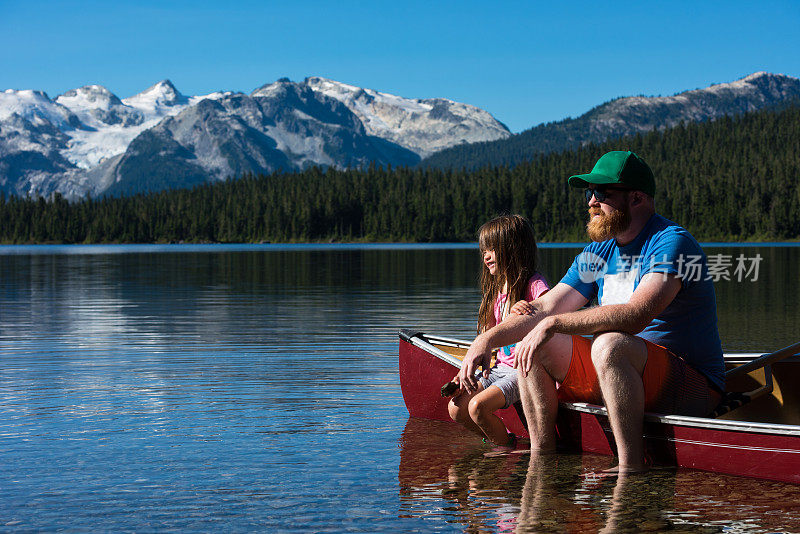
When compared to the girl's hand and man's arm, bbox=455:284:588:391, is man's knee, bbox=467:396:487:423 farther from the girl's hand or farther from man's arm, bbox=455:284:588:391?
the girl's hand

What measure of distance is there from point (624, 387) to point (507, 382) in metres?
1.56

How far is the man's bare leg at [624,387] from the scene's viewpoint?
6.92 meters

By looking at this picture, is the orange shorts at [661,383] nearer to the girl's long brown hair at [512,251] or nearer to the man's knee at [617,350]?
the man's knee at [617,350]

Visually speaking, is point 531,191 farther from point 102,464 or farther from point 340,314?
point 102,464

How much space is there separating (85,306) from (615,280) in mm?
23316

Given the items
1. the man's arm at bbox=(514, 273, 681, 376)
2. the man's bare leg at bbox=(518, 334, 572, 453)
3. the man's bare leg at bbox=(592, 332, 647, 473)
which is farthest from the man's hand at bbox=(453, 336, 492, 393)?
the man's bare leg at bbox=(592, 332, 647, 473)

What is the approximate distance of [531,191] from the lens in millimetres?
186250

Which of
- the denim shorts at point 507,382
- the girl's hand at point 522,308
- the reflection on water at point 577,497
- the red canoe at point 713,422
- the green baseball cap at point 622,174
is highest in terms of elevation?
the green baseball cap at point 622,174

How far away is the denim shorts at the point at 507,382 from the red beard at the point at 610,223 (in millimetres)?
1770

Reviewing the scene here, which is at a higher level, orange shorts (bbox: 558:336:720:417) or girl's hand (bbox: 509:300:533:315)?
girl's hand (bbox: 509:300:533:315)

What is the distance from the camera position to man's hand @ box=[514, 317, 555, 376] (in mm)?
6984

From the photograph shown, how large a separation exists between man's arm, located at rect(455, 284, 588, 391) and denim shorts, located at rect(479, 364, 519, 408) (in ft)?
2.88

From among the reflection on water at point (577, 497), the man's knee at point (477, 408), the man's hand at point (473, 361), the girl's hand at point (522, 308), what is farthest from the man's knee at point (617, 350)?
the man's knee at point (477, 408)

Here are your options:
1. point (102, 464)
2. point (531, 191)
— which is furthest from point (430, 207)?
point (102, 464)
